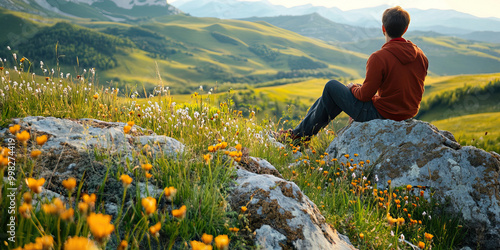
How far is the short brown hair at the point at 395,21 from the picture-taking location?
454 cm

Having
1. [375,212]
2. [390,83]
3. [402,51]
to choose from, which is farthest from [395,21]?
[375,212]

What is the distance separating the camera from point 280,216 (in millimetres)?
2166

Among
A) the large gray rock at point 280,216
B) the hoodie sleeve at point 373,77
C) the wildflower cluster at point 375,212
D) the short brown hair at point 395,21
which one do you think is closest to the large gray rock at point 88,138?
the large gray rock at point 280,216

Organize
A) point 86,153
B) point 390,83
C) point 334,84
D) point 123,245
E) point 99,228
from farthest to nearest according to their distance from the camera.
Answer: point 334,84 → point 390,83 → point 86,153 → point 123,245 → point 99,228

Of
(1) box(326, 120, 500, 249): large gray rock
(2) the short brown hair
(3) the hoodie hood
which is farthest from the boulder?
(2) the short brown hair

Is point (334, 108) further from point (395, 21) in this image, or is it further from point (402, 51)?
point (395, 21)

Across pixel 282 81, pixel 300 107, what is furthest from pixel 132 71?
pixel 300 107

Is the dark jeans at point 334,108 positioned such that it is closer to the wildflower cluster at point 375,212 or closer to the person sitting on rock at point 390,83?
the person sitting on rock at point 390,83

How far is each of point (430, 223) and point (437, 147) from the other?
4.46ft

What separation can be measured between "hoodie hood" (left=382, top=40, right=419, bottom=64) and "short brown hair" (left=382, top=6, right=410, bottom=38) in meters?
0.20

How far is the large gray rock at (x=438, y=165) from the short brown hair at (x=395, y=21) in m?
1.57

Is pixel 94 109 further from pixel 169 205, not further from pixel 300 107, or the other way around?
pixel 300 107

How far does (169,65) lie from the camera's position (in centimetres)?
19175

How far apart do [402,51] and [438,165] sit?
190 cm
